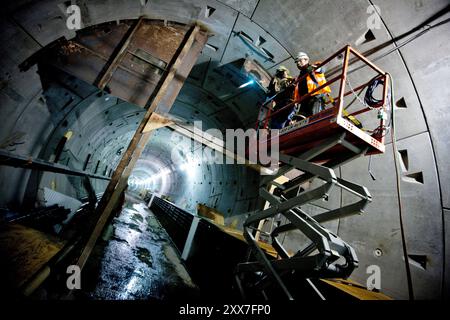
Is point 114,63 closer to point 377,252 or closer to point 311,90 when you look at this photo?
point 311,90

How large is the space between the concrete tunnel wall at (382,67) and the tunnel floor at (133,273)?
2.43 m

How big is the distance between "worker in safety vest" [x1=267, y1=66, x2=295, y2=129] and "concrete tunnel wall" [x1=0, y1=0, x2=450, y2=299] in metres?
0.97

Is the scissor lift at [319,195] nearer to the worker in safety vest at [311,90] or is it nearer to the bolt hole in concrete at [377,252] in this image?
the worker in safety vest at [311,90]

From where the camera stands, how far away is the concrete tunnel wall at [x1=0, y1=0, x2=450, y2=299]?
3.47 m

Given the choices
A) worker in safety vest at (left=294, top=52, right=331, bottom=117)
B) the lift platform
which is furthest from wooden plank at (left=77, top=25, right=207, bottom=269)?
worker in safety vest at (left=294, top=52, right=331, bottom=117)

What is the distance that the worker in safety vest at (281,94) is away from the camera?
4602 millimetres

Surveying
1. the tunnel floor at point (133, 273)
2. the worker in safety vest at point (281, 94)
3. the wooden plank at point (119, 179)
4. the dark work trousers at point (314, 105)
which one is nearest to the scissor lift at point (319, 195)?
the dark work trousers at point (314, 105)

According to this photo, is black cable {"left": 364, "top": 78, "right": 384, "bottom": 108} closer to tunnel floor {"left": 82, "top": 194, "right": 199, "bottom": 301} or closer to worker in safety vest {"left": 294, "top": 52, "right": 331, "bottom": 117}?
worker in safety vest {"left": 294, "top": 52, "right": 331, "bottom": 117}

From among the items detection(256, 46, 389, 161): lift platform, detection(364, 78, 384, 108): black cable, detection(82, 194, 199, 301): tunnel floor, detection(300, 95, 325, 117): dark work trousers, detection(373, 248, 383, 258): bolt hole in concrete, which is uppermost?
detection(364, 78, 384, 108): black cable

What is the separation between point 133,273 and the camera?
171 inches

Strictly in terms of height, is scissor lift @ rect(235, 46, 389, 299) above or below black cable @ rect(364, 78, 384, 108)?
below

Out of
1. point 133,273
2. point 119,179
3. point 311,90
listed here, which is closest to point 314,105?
point 311,90
